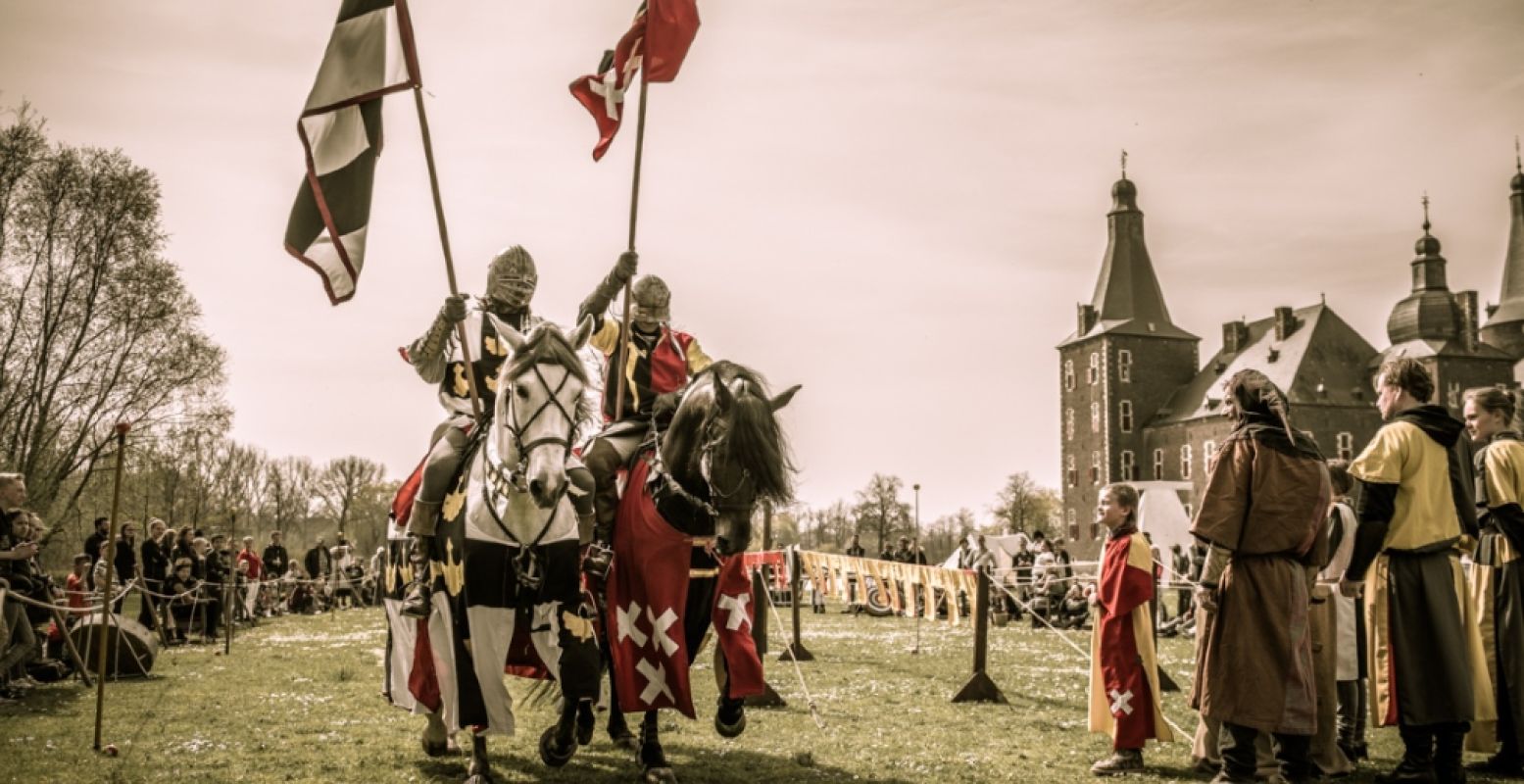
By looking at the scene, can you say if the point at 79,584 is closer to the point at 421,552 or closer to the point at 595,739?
the point at 595,739

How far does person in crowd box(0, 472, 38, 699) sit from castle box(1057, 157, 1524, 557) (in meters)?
64.4

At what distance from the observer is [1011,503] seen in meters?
106

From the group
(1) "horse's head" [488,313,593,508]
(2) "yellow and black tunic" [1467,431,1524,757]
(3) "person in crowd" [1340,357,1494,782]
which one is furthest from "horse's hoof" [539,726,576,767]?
(2) "yellow and black tunic" [1467,431,1524,757]

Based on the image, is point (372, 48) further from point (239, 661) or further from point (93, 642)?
point (239, 661)

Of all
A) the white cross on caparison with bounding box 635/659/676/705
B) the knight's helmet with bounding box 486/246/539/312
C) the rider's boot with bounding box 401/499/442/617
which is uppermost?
the knight's helmet with bounding box 486/246/539/312

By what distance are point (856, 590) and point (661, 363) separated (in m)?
20.1

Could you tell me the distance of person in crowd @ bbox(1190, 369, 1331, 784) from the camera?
6242 mm

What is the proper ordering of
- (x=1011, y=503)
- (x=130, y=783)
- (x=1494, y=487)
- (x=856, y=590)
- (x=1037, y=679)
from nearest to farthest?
1. (x=130, y=783)
2. (x=1494, y=487)
3. (x=1037, y=679)
4. (x=856, y=590)
5. (x=1011, y=503)

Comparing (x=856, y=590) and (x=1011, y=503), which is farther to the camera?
(x=1011, y=503)

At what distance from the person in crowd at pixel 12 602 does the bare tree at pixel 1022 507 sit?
298 feet

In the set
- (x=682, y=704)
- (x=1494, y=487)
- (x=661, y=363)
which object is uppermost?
(x=661, y=363)

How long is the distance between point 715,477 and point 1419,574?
453 cm

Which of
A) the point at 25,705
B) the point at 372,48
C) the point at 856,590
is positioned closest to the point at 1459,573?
the point at 372,48

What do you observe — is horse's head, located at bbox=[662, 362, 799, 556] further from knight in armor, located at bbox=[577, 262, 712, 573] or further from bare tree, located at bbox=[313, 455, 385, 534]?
bare tree, located at bbox=[313, 455, 385, 534]
